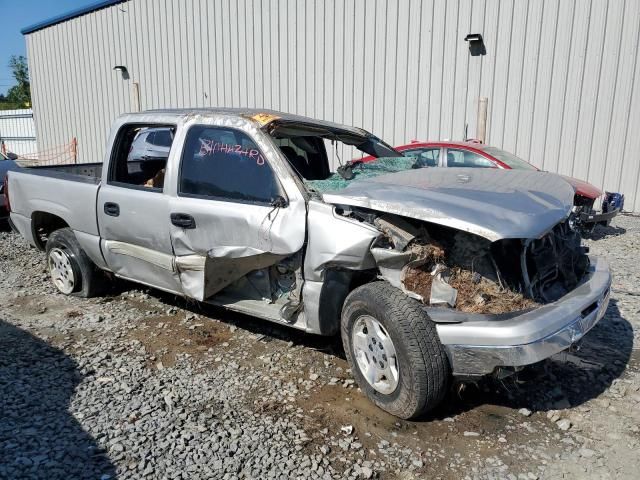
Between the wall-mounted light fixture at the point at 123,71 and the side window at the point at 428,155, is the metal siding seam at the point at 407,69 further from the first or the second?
the wall-mounted light fixture at the point at 123,71

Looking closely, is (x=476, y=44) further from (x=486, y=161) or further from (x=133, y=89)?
(x=133, y=89)

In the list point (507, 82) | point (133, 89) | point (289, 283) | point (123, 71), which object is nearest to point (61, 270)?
point (289, 283)

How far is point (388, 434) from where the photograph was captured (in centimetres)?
295

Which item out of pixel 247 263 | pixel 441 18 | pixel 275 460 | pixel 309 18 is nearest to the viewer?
pixel 275 460

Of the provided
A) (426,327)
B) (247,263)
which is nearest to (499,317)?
(426,327)

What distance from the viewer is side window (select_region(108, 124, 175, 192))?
4.56 m

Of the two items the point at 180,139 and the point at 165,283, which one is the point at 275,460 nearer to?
the point at 165,283

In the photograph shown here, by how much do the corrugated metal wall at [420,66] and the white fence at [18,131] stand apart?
8.63 meters

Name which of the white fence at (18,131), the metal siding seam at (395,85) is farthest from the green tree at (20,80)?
the metal siding seam at (395,85)

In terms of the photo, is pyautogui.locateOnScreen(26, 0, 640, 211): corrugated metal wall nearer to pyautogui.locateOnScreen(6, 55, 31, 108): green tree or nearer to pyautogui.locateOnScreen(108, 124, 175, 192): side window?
pyautogui.locateOnScreen(108, 124, 175, 192): side window

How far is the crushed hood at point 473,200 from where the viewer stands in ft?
8.92

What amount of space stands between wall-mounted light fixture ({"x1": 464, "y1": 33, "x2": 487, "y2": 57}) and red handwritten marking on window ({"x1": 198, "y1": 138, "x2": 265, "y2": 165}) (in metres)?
8.47

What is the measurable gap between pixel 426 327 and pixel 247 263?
1.42 m

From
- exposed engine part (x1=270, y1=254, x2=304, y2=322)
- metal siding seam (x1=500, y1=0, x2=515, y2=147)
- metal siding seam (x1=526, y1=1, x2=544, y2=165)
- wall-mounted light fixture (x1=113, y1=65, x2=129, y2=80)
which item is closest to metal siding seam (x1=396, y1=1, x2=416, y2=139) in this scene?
metal siding seam (x1=500, y1=0, x2=515, y2=147)
